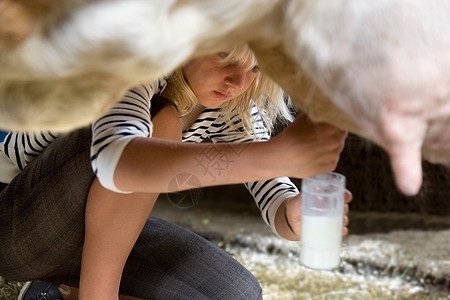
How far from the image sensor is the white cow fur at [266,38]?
546 millimetres

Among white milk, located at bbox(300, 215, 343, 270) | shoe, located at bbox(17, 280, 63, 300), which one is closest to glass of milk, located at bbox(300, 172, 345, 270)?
white milk, located at bbox(300, 215, 343, 270)

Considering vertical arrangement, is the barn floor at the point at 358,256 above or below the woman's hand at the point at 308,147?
below

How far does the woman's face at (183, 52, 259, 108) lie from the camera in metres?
1.00

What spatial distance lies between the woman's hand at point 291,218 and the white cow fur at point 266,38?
1.41 ft

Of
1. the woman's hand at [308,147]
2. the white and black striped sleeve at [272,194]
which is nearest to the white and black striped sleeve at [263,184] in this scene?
the white and black striped sleeve at [272,194]

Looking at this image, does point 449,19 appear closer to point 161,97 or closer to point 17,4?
point 17,4

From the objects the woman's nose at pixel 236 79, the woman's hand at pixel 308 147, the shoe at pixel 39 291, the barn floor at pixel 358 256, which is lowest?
the barn floor at pixel 358 256

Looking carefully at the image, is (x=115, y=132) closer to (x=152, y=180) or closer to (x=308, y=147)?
(x=152, y=180)

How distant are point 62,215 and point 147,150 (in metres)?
0.30

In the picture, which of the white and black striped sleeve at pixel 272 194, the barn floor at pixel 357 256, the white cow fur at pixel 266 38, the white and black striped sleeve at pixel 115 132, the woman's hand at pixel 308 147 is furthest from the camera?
the barn floor at pixel 357 256

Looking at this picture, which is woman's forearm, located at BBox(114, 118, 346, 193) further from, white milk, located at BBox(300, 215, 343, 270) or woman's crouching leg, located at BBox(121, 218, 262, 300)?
woman's crouching leg, located at BBox(121, 218, 262, 300)

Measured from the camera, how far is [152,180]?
0.86 meters

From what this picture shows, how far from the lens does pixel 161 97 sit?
1065 millimetres

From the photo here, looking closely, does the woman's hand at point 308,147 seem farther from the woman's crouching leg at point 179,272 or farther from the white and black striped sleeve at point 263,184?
the woman's crouching leg at point 179,272
